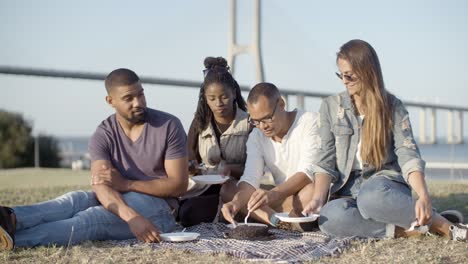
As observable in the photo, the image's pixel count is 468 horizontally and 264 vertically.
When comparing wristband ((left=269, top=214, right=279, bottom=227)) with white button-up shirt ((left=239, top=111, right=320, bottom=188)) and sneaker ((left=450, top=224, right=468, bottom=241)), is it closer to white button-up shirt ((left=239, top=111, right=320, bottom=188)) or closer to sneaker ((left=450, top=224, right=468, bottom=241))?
white button-up shirt ((left=239, top=111, right=320, bottom=188))

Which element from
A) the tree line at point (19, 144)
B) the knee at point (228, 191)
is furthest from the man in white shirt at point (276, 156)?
the tree line at point (19, 144)

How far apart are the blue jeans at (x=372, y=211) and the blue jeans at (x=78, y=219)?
2.56ft

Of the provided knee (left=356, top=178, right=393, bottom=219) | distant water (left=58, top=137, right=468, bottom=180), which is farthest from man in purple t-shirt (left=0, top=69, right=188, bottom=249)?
distant water (left=58, top=137, right=468, bottom=180)

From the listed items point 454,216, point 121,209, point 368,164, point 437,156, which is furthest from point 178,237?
point 437,156

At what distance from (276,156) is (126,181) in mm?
809

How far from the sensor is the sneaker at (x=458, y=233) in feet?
9.16

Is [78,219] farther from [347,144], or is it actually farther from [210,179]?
[347,144]

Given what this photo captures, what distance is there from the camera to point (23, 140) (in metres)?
14.7

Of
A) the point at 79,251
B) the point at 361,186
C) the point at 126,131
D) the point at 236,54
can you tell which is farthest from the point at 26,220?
the point at 236,54

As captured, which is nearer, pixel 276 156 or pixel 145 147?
pixel 145 147

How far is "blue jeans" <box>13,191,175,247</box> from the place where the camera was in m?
2.81

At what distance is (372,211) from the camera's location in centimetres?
288

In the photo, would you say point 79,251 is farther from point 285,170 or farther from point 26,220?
point 285,170

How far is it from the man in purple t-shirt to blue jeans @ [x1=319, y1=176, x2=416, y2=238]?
72 cm
